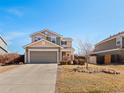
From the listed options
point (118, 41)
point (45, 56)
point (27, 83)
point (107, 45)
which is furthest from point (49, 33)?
point (27, 83)

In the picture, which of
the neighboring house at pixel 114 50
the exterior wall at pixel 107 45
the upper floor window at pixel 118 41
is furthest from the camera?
the exterior wall at pixel 107 45

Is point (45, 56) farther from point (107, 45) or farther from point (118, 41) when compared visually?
point (107, 45)

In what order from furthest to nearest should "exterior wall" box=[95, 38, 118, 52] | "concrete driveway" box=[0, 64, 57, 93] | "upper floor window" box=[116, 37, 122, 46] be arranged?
1. "exterior wall" box=[95, 38, 118, 52]
2. "upper floor window" box=[116, 37, 122, 46]
3. "concrete driveway" box=[0, 64, 57, 93]

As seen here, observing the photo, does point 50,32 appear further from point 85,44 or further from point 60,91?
point 60,91

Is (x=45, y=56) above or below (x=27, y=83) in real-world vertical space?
above

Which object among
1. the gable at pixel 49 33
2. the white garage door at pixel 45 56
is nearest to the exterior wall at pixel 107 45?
the gable at pixel 49 33

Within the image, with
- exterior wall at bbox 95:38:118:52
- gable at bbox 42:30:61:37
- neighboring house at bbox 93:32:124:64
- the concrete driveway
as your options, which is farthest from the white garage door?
the concrete driveway

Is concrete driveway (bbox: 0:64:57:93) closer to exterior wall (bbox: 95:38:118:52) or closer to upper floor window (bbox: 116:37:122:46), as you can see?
upper floor window (bbox: 116:37:122:46)

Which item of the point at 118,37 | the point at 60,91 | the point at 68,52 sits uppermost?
the point at 118,37

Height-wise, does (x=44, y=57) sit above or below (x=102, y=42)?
below

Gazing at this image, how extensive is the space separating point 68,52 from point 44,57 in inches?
360

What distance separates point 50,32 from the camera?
41.5 metres

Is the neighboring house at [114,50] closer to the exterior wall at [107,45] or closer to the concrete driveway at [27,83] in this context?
the exterior wall at [107,45]

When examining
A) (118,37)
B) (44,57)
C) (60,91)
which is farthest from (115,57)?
(60,91)
